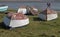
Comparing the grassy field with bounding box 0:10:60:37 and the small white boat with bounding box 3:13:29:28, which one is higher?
the small white boat with bounding box 3:13:29:28

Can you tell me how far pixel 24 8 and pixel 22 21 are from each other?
8383mm

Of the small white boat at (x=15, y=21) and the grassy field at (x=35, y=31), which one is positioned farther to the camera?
the small white boat at (x=15, y=21)

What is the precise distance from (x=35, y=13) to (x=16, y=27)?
26.2 feet

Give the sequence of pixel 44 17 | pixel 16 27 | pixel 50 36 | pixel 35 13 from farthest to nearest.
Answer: pixel 35 13
pixel 44 17
pixel 16 27
pixel 50 36

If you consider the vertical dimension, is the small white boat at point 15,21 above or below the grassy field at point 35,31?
above

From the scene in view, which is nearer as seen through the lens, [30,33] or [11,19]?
[30,33]

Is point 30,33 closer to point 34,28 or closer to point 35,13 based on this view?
point 34,28

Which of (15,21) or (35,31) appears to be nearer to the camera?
(35,31)

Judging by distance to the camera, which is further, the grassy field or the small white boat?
the small white boat

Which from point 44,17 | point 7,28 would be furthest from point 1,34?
point 44,17

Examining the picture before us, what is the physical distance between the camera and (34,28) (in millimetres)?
17469

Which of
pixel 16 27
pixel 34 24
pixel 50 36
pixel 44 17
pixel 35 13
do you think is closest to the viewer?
pixel 50 36

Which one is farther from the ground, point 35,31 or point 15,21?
point 15,21

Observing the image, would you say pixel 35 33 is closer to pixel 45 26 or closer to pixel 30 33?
pixel 30 33
